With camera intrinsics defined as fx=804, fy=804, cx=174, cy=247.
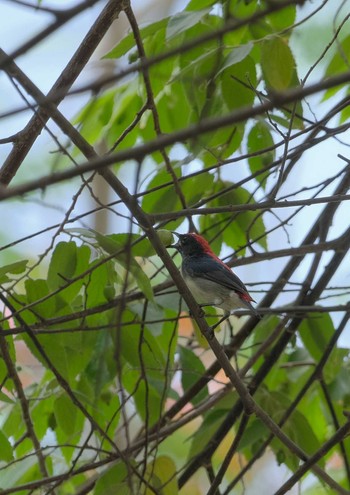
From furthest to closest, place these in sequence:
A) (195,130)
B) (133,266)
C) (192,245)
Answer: (192,245) → (133,266) → (195,130)

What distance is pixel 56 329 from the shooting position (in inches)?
98.6

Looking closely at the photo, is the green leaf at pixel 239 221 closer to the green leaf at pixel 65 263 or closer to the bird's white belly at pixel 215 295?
the bird's white belly at pixel 215 295

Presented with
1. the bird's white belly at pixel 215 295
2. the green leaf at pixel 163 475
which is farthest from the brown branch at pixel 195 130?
the bird's white belly at pixel 215 295

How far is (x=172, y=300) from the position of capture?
2.71m

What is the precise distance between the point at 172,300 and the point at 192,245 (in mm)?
607

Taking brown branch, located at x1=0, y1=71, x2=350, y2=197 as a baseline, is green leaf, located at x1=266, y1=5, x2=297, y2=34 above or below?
above

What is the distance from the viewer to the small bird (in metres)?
3.19

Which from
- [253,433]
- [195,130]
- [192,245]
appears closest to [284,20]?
[192,245]

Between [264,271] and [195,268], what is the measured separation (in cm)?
429

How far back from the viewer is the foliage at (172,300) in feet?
7.61

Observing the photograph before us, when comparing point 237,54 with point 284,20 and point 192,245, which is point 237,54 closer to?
point 284,20

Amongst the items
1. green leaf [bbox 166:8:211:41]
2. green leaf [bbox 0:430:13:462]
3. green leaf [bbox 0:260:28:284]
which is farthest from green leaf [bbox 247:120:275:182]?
green leaf [bbox 0:430:13:462]

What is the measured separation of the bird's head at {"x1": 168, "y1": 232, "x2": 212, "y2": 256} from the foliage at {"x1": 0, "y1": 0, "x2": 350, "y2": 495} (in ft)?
0.16

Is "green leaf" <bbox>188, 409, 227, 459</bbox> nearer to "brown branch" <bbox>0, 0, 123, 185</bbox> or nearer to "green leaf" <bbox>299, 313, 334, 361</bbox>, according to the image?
"green leaf" <bbox>299, 313, 334, 361</bbox>
